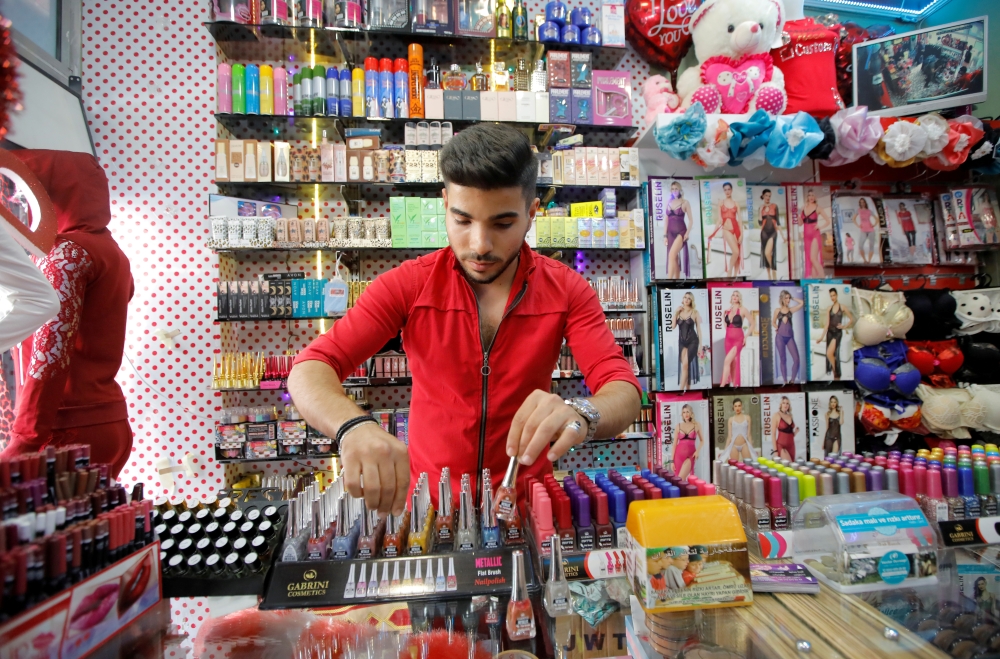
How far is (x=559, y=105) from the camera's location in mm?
3205

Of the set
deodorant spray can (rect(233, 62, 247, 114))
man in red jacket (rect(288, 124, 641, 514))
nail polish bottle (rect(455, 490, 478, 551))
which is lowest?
nail polish bottle (rect(455, 490, 478, 551))

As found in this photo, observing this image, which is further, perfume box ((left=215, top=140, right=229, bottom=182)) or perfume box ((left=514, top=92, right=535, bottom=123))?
perfume box ((left=514, top=92, right=535, bottom=123))

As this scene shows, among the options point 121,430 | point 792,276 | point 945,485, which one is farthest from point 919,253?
point 121,430

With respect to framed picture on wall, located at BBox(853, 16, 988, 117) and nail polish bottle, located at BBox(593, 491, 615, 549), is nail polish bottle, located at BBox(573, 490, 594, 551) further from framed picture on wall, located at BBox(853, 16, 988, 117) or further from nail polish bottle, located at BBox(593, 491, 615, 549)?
framed picture on wall, located at BBox(853, 16, 988, 117)

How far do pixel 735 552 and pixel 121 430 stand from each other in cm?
222

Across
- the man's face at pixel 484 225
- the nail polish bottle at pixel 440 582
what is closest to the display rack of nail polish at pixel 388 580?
the nail polish bottle at pixel 440 582

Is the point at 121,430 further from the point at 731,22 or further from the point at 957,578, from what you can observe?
the point at 731,22

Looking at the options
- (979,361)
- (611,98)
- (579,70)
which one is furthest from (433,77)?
(979,361)

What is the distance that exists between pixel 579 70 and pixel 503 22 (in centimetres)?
56

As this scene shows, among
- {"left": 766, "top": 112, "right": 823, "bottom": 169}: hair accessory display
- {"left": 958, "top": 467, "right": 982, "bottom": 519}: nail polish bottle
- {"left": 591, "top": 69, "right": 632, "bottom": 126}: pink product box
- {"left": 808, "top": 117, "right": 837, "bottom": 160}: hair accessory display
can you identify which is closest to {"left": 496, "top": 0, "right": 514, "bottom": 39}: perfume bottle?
{"left": 591, "top": 69, "right": 632, "bottom": 126}: pink product box

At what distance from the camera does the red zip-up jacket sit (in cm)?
164

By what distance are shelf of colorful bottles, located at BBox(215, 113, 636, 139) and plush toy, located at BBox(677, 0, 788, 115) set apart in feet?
1.81

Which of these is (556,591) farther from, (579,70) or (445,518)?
(579,70)

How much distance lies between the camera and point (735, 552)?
0.94 meters
